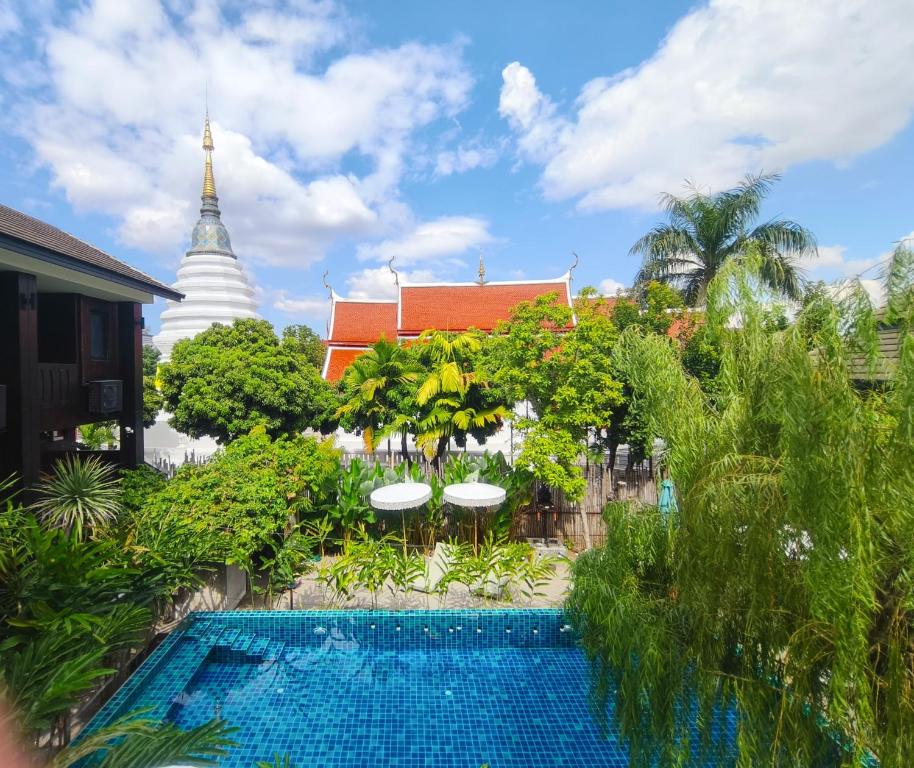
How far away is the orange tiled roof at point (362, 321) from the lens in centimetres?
2209

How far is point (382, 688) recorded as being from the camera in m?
5.31

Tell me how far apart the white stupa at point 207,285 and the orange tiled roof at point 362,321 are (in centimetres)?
961

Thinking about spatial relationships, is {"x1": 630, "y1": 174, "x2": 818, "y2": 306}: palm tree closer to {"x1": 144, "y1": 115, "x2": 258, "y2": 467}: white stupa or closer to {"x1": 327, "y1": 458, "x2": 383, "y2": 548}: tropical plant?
{"x1": 327, "y1": 458, "x2": 383, "y2": 548}: tropical plant

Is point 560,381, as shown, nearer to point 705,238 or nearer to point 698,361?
point 698,361

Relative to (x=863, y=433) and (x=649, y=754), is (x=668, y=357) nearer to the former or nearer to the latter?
(x=863, y=433)

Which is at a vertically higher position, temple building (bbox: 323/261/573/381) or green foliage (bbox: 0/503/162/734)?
temple building (bbox: 323/261/573/381)

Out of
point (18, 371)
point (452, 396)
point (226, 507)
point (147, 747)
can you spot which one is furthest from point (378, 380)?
point (147, 747)

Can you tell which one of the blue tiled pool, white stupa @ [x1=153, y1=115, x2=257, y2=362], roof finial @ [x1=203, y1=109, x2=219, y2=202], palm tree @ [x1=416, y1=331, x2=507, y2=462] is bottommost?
the blue tiled pool

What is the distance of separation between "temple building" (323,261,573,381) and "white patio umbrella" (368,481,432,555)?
14.0 meters

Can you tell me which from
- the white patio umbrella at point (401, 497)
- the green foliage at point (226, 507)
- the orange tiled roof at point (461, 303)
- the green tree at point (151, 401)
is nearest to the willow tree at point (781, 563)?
the white patio umbrella at point (401, 497)

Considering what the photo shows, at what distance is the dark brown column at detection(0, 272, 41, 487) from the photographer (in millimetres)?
7074

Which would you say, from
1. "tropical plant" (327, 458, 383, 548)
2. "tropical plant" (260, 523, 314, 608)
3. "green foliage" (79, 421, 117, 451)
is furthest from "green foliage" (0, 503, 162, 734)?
"green foliage" (79, 421, 117, 451)

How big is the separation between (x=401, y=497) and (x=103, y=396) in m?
5.98

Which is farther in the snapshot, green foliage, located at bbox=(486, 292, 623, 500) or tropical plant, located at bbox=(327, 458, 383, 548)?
tropical plant, located at bbox=(327, 458, 383, 548)
